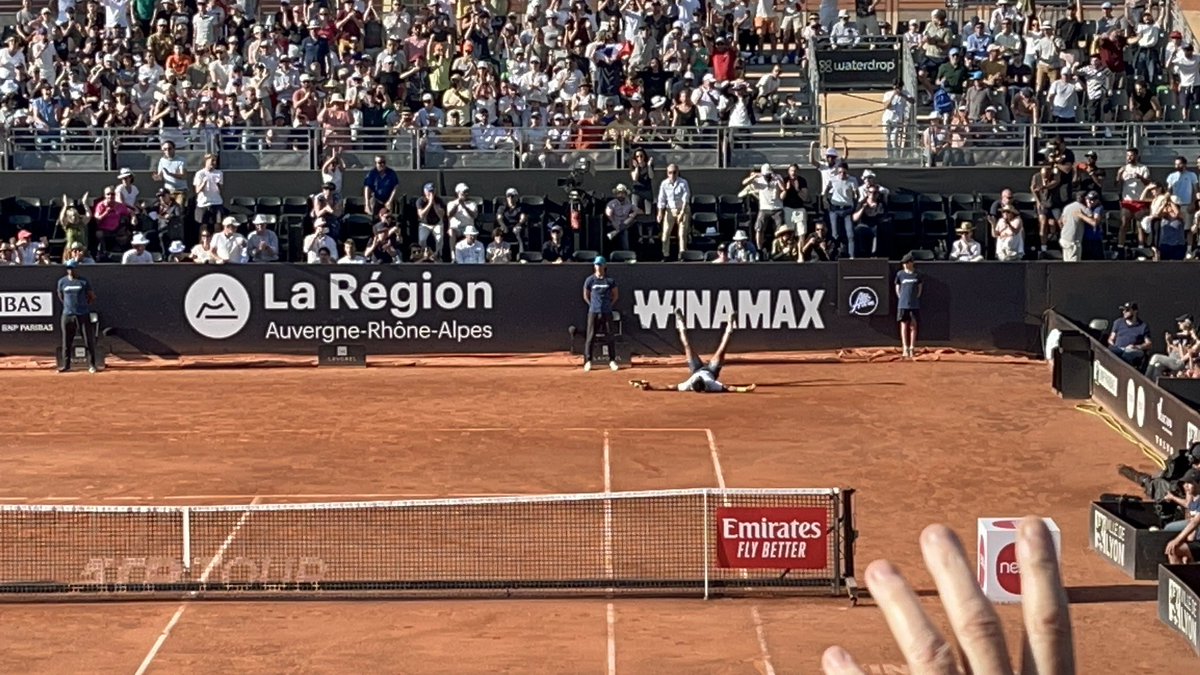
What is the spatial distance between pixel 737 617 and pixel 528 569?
8.53 ft

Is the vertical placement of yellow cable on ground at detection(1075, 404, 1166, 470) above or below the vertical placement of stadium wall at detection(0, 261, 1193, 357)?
below

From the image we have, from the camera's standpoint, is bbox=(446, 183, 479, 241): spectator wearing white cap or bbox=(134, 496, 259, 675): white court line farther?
bbox=(446, 183, 479, 241): spectator wearing white cap

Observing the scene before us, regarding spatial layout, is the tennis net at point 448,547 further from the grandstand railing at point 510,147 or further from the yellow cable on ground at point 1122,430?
the grandstand railing at point 510,147

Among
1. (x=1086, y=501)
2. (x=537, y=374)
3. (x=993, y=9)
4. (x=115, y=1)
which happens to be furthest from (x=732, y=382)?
(x=115, y=1)

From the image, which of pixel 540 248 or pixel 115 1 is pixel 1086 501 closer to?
pixel 540 248

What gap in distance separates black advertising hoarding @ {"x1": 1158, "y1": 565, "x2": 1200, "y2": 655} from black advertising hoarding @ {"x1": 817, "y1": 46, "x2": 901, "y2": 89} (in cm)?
2543

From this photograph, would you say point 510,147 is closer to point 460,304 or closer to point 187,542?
point 460,304

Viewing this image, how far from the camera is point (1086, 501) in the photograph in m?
22.2

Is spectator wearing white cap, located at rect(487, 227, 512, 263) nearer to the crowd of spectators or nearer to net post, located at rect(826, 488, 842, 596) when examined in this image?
the crowd of spectators

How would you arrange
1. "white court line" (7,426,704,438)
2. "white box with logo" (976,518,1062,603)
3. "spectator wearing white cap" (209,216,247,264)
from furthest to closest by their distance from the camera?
"spectator wearing white cap" (209,216,247,264), "white court line" (7,426,704,438), "white box with logo" (976,518,1062,603)

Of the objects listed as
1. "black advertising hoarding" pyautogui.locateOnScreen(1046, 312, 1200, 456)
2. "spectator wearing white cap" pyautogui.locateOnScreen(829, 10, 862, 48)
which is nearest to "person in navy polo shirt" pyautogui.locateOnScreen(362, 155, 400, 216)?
"spectator wearing white cap" pyautogui.locateOnScreen(829, 10, 862, 48)

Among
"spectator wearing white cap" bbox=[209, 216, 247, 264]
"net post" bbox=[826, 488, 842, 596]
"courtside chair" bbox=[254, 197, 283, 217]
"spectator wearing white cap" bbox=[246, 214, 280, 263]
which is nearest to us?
"net post" bbox=[826, 488, 842, 596]

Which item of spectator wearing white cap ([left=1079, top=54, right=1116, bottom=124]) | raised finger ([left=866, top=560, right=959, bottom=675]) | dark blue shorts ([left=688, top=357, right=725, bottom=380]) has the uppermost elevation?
spectator wearing white cap ([left=1079, top=54, right=1116, bottom=124])

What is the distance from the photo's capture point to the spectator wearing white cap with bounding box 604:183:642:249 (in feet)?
118
